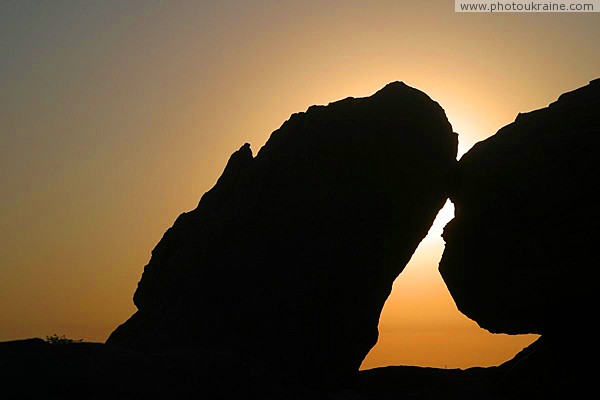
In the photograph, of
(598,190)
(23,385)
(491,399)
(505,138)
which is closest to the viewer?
(23,385)

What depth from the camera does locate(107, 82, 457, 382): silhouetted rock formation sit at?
21.7 meters

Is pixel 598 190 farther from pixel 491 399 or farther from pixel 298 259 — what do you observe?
pixel 298 259

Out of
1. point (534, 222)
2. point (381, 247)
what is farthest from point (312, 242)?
point (534, 222)

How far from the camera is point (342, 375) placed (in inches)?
866

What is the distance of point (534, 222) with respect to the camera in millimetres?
22109

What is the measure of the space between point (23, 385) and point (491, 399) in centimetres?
1237

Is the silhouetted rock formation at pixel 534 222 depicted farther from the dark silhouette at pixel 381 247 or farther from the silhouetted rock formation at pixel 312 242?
the silhouetted rock formation at pixel 312 242

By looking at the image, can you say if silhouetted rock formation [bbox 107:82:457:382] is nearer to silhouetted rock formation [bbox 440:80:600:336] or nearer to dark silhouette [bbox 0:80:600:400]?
dark silhouette [bbox 0:80:600:400]

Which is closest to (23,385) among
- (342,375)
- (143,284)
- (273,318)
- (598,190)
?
(273,318)

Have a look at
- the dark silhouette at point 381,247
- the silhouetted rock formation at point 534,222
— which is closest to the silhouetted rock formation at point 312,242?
the dark silhouette at point 381,247

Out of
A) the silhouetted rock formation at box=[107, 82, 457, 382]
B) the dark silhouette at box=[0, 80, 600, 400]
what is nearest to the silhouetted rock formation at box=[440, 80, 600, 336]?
the dark silhouette at box=[0, 80, 600, 400]

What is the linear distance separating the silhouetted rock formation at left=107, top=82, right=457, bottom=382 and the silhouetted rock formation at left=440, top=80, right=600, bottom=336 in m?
1.65

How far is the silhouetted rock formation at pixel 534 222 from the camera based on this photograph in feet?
71.3

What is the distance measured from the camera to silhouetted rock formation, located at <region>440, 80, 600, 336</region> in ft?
71.3
